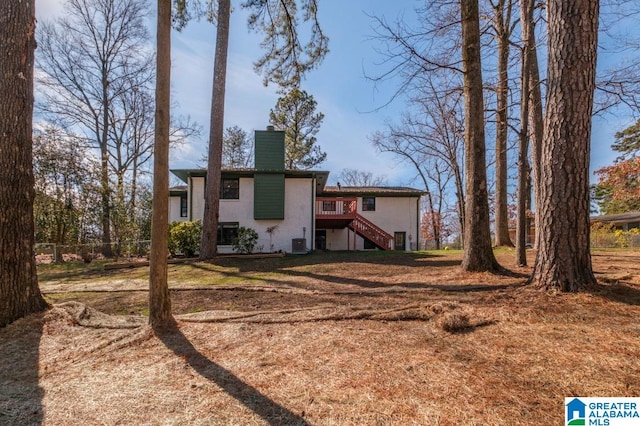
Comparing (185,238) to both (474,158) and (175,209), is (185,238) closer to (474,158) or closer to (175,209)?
(175,209)

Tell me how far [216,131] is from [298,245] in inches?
271

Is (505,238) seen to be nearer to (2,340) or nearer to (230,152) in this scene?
(2,340)

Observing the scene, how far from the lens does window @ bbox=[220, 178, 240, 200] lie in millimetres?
15438

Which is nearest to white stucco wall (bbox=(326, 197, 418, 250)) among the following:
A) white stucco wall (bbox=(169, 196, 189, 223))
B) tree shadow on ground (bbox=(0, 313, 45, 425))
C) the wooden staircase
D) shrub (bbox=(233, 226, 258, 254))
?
the wooden staircase

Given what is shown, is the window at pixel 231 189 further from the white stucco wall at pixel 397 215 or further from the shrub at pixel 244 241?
the white stucco wall at pixel 397 215

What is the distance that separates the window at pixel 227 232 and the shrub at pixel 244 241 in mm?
1669

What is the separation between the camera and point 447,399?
76.7 inches

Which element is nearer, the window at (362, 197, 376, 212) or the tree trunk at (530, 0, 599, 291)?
the tree trunk at (530, 0, 599, 291)

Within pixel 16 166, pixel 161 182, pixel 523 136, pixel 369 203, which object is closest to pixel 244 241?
pixel 369 203

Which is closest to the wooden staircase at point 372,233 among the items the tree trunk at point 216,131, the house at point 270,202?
the house at point 270,202

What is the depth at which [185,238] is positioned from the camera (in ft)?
41.7

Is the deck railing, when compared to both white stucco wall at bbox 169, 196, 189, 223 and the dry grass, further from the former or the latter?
the dry grass

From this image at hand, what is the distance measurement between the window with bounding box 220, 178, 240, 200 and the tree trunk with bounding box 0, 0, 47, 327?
1127 cm

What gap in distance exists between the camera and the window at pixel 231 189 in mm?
15438
